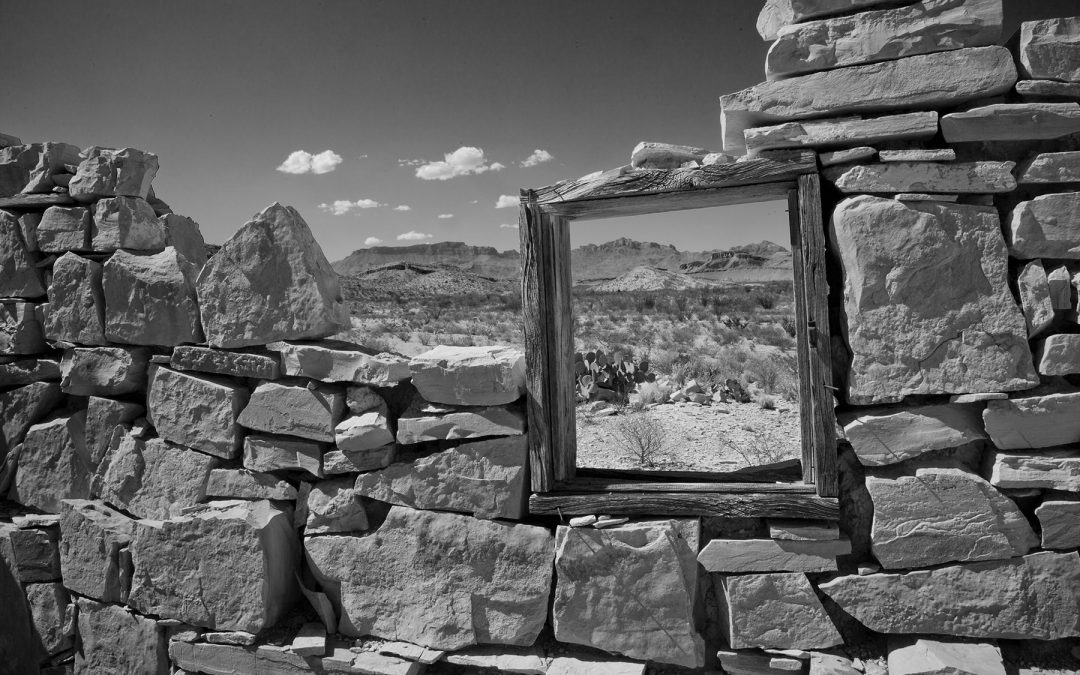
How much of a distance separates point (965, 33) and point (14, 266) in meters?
4.69

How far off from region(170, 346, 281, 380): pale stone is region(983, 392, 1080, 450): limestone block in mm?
3016

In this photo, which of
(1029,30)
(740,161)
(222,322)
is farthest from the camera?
(222,322)

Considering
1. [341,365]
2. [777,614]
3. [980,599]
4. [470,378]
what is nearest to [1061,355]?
[980,599]

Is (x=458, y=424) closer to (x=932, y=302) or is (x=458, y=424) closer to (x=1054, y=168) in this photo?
(x=932, y=302)

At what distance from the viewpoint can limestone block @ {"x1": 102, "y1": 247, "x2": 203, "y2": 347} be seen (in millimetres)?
3219

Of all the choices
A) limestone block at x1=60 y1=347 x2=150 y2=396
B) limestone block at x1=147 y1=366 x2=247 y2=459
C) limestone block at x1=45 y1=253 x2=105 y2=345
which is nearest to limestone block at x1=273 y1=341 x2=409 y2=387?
limestone block at x1=147 y1=366 x2=247 y2=459

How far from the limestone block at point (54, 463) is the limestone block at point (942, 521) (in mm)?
3916

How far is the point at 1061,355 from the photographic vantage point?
2.37 metres

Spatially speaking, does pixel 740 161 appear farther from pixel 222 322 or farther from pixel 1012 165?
pixel 222 322

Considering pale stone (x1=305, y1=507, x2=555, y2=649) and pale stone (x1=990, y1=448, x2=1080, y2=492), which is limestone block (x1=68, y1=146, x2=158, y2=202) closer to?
pale stone (x1=305, y1=507, x2=555, y2=649)

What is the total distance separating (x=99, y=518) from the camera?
331 centimetres

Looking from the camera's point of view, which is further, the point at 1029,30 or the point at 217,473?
the point at 217,473

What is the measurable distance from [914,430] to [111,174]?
396cm

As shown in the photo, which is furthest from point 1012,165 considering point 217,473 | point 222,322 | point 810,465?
point 217,473
